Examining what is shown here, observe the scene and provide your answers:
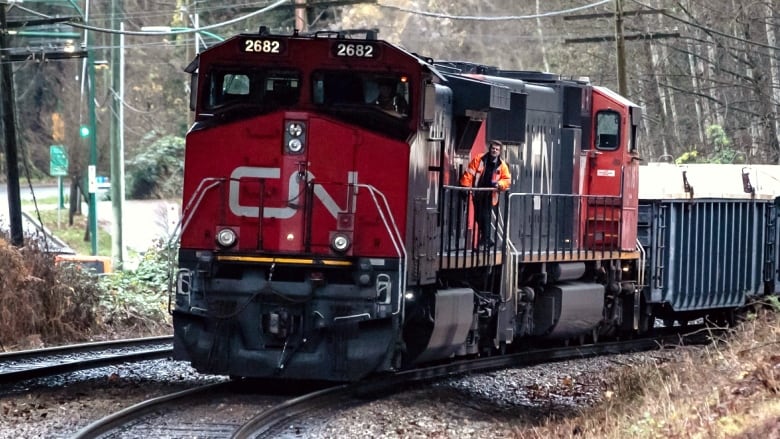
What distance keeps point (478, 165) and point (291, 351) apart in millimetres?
3316

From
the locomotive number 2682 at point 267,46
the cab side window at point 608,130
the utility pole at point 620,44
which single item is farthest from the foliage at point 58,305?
the utility pole at point 620,44

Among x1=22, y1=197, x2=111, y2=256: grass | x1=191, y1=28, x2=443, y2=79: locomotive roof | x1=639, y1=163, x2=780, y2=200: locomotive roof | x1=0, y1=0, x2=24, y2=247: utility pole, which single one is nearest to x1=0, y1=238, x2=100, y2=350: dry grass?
x1=0, y1=0, x2=24, y2=247: utility pole

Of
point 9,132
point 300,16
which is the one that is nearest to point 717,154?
point 300,16

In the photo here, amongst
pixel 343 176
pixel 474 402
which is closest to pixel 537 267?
pixel 474 402

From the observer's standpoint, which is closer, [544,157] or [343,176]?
[343,176]

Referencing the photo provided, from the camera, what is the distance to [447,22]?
5969 cm

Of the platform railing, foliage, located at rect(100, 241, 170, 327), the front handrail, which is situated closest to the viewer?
the front handrail

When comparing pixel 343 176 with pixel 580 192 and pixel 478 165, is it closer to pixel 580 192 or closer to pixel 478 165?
pixel 478 165

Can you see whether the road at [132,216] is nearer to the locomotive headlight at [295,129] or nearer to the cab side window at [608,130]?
the cab side window at [608,130]

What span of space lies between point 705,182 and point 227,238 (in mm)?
10509

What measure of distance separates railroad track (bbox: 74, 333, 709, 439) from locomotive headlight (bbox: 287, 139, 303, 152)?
2.23 metres

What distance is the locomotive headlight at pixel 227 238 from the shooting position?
450 inches

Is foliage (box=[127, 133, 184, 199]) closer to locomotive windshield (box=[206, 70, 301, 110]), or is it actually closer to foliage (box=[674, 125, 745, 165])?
foliage (box=[674, 125, 745, 165])

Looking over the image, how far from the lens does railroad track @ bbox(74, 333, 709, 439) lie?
9.82 m
